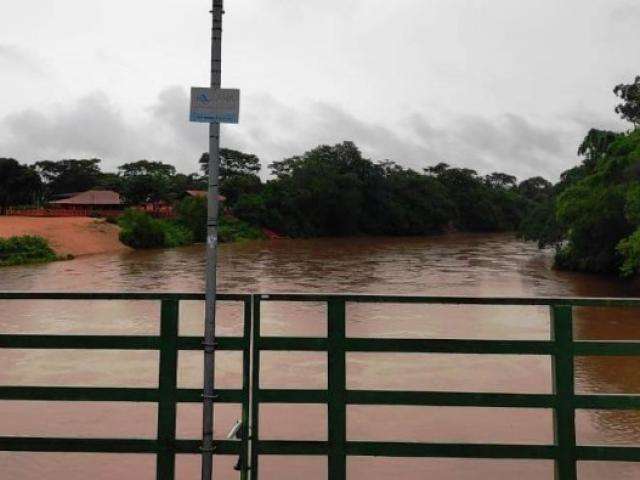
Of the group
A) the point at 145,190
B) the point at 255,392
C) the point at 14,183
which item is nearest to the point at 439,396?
the point at 255,392

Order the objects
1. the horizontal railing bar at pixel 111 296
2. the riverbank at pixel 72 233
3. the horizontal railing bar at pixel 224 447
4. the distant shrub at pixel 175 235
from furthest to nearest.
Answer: the distant shrub at pixel 175 235 → the riverbank at pixel 72 233 → the horizontal railing bar at pixel 111 296 → the horizontal railing bar at pixel 224 447

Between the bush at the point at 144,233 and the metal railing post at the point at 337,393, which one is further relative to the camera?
the bush at the point at 144,233

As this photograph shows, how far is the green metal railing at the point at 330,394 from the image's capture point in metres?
3.09

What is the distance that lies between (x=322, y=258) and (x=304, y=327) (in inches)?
891

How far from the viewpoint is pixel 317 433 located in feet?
20.4

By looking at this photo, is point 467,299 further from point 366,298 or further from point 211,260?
point 211,260

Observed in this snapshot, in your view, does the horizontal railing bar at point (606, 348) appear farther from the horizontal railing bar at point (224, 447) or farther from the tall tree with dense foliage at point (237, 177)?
the tall tree with dense foliage at point (237, 177)

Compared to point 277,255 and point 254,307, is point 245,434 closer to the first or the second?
point 254,307

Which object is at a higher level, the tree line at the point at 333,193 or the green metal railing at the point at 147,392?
the tree line at the point at 333,193

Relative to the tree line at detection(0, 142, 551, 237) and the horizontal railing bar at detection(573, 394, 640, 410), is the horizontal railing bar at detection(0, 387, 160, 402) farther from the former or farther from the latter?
the tree line at detection(0, 142, 551, 237)

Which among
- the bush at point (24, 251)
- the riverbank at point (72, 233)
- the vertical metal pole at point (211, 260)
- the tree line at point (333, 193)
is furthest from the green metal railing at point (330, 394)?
the riverbank at point (72, 233)

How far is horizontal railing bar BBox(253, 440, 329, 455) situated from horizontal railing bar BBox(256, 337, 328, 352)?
472mm

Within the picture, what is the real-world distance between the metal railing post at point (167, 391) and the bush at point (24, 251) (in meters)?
29.7

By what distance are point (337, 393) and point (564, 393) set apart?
45.7 inches
